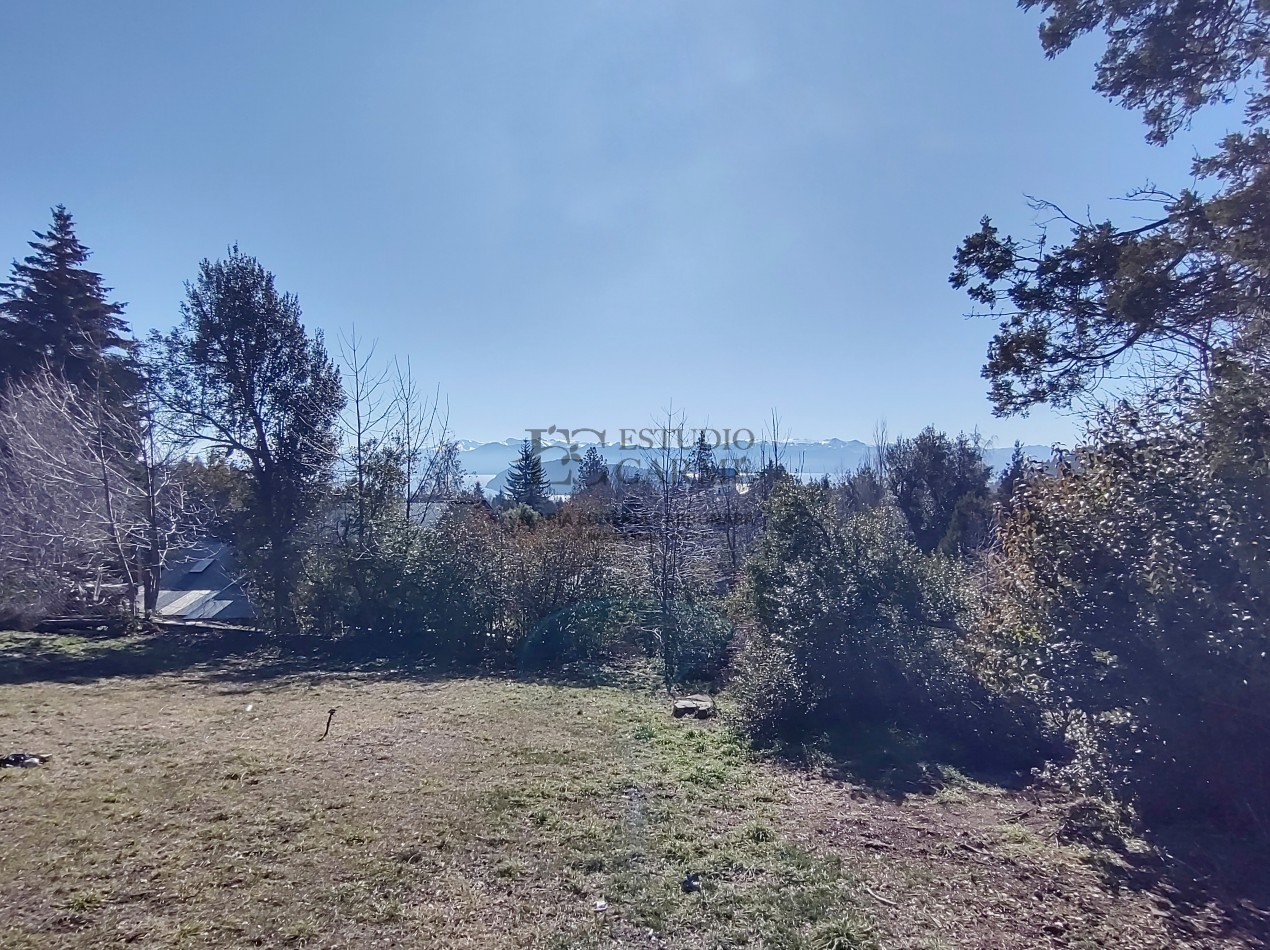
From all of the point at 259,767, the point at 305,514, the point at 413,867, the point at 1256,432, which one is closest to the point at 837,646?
the point at 1256,432

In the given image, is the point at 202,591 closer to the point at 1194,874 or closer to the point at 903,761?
the point at 903,761

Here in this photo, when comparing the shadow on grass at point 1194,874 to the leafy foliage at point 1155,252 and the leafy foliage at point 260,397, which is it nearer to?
the leafy foliage at point 1155,252

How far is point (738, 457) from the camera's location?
16.3 m

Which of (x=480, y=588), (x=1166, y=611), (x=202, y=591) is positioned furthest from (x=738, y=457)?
(x=202, y=591)

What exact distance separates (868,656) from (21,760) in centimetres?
642

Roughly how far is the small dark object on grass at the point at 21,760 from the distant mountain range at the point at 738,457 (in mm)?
7590

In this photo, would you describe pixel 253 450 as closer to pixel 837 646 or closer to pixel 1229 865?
pixel 837 646

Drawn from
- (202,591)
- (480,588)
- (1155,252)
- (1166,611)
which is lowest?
(202,591)

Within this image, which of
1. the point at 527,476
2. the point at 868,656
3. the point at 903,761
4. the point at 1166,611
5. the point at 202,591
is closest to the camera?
the point at 1166,611

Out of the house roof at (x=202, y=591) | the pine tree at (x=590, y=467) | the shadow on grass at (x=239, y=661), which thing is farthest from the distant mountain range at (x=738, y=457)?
the house roof at (x=202, y=591)

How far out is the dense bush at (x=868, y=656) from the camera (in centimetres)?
529

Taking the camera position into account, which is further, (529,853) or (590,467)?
(590,467)

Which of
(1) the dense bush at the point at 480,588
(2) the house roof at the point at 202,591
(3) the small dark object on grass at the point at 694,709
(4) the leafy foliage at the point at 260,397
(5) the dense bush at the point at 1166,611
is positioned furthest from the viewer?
(2) the house roof at the point at 202,591

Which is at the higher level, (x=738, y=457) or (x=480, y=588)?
(x=738, y=457)
